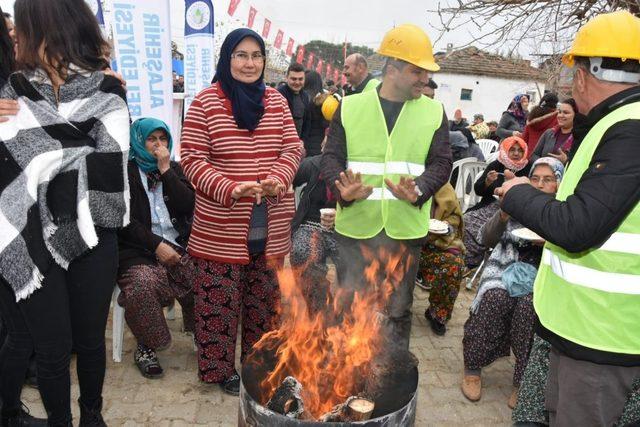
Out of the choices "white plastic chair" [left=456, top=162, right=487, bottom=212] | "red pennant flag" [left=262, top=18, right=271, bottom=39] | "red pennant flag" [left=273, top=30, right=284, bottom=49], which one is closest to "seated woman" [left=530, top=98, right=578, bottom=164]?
"white plastic chair" [left=456, top=162, right=487, bottom=212]

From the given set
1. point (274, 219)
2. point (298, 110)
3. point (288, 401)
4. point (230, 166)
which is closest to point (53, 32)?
point (230, 166)

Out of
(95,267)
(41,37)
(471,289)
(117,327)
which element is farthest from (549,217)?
(471,289)

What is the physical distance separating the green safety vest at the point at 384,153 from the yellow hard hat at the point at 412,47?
0.87 feet

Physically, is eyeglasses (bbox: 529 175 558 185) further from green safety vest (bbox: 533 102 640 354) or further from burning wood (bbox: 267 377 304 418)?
burning wood (bbox: 267 377 304 418)

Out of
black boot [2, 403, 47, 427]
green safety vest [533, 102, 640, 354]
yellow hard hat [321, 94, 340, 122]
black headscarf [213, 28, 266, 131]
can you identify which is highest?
black headscarf [213, 28, 266, 131]

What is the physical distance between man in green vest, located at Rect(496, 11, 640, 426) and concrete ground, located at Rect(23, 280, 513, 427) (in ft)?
4.83

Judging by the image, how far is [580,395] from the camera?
6.45ft

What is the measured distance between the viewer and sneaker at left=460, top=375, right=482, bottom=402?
3553mm

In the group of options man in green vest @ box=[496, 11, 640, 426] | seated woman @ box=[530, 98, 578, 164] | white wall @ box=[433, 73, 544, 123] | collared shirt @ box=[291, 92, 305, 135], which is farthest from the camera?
white wall @ box=[433, 73, 544, 123]

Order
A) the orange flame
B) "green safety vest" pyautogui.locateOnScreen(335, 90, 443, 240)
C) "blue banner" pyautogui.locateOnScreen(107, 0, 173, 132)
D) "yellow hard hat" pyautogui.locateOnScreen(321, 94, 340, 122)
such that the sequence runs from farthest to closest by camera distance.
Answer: "yellow hard hat" pyautogui.locateOnScreen(321, 94, 340, 122) → "blue banner" pyautogui.locateOnScreen(107, 0, 173, 132) → "green safety vest" pyautogui.locateOnScreen(335, 90, 443, 240) → the orange flame

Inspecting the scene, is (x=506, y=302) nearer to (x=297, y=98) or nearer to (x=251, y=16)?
(x=297, y=98)

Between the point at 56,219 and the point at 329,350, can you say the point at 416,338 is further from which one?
the point at 56,219

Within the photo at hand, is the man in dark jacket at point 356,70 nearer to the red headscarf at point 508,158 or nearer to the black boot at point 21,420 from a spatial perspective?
the red headscarf at point 508,158

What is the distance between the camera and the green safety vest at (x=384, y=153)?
3.05m
